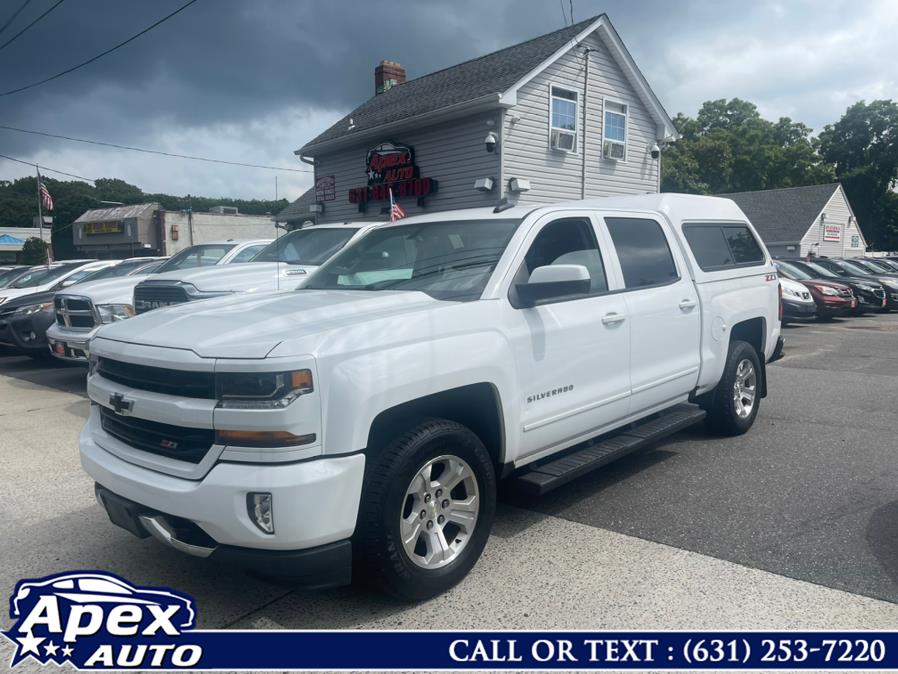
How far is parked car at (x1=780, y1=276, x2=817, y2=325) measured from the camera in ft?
50.7

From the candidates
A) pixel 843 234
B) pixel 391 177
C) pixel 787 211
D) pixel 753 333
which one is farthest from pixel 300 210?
pixel 843 234

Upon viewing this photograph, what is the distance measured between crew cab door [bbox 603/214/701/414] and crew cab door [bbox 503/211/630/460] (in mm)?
145

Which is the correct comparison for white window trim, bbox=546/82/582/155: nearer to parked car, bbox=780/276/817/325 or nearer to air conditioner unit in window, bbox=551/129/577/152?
air conditioner unit in window, bbox=551/129/577/152

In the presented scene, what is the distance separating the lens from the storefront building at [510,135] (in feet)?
53.0

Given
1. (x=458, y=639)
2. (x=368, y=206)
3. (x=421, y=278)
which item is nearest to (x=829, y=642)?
(x=458, y=639)

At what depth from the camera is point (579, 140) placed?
17.7 meters

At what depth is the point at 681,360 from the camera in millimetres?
5117

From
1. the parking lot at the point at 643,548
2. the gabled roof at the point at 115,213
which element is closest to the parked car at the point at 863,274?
the parking lot at the point at 643,548

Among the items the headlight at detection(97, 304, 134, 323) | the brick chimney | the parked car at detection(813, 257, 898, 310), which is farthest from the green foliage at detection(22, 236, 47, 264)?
the parked car at detection(813, 257, 898, 310)

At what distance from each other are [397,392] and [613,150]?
16.7 meters

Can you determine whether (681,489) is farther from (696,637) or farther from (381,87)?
(381,87)

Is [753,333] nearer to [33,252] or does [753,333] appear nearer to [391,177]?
[391,177]

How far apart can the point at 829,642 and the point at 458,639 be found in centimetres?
153

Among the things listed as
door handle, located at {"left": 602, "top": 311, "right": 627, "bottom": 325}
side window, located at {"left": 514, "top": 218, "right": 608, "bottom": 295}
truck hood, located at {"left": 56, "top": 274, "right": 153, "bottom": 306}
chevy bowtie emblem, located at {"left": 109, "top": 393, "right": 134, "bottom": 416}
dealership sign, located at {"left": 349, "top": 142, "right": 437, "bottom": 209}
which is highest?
dealership sign, located at {"left": 349, "top": 142, "right": 437, "bottom": 209}
